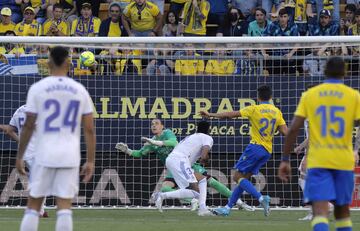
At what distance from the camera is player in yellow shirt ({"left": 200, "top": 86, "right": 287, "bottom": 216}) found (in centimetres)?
1691

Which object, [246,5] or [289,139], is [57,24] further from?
[289,139]

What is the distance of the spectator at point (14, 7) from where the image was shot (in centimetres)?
2306

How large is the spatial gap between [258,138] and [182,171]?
163cm

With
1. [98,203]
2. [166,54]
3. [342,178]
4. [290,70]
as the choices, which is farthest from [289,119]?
[342,178]

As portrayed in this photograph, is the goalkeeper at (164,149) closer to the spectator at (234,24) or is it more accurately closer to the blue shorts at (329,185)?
the spectator at (234,24)

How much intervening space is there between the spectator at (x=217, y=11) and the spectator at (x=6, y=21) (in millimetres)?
4318

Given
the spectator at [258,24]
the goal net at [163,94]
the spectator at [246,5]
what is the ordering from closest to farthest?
the goal net at [163,94] → the spectator at [258,24] → the spectator at [246,5]

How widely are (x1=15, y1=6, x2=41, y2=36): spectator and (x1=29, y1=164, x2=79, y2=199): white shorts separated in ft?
40.4

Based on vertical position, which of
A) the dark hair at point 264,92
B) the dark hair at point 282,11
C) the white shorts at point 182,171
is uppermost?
the dark hair at point 282,11

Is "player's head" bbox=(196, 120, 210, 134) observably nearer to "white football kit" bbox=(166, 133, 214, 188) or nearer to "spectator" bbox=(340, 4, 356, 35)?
"white football kit" bbox=(166, 133, 214, 188)

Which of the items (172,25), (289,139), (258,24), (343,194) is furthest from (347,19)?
(343,194)

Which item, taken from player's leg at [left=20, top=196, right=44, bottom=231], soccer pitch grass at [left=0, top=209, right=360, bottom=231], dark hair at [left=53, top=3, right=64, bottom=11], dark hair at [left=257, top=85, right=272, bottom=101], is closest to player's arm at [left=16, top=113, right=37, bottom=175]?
player's leg at [left=20, top=196, right=44, bottom=231]

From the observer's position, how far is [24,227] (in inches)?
404

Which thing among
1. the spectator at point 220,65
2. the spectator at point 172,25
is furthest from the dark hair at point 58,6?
the spectator at point 220,65
